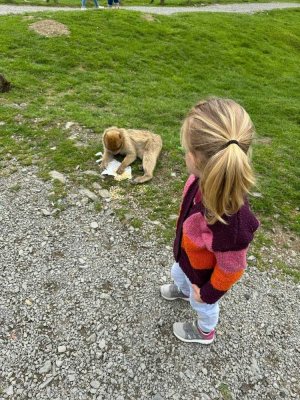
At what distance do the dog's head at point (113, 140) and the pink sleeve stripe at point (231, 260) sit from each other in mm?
4830

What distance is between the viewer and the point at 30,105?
10188mm

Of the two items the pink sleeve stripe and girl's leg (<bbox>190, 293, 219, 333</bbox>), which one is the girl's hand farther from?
the pink sleeve stripe

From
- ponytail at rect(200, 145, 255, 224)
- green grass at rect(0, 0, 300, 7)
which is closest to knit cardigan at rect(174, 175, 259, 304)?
ponytail at rect(200, 145, 255, 224)

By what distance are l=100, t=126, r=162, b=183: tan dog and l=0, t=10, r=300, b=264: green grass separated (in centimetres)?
27

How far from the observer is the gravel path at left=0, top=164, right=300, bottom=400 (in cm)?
410

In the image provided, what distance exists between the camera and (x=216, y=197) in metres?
2.78

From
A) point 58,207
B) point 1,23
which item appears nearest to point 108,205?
point 58,207

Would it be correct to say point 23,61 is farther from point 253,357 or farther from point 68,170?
point 253,357

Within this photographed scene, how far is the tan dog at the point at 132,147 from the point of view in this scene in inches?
294

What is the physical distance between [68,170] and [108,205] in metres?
1.43

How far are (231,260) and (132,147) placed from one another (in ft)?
17.1

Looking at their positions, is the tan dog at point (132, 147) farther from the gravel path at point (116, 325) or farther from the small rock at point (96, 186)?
the gravel path at point (116, 325)

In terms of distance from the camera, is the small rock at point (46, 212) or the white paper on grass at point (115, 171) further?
the white paper on grass at point (115, 171)

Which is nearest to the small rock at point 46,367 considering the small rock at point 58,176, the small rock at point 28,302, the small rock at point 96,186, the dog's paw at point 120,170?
the small rock at point 28,302
